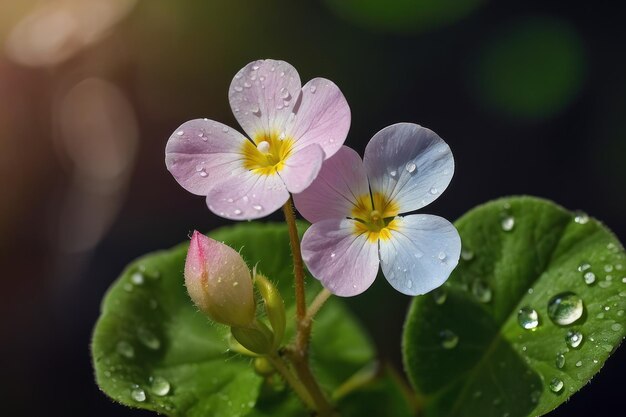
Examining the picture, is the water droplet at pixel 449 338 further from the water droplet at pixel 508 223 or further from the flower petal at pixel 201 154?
the flower petal at pixel 201 154

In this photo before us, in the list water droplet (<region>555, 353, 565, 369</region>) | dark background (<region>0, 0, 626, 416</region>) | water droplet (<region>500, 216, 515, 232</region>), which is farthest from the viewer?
dark background (<region>0, 0, 626, 416</region>)

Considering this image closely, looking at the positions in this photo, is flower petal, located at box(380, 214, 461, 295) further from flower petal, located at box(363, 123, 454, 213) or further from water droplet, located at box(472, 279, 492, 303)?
water droplet, located at box(472, 279, 492, 303)

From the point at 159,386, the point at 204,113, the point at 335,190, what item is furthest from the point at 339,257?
the point at 204,113

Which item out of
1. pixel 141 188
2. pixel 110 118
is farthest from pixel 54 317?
pixel 110 118

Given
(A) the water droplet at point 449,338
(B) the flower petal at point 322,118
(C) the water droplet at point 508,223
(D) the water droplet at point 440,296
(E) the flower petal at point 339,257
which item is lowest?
(A) the water droplet at point 449,338

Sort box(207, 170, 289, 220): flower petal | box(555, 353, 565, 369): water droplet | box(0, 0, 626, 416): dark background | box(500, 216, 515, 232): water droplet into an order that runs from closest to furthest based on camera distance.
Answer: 1. box(207, 170, 289, 220): flower petal
2. box(555, 353, 565, 369): water droplet
3. box(500, 216, 515, 232): water droplet
4. box(0, 0, 626, 416): dark background

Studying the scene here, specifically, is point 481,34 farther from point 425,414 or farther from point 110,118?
point 425,414

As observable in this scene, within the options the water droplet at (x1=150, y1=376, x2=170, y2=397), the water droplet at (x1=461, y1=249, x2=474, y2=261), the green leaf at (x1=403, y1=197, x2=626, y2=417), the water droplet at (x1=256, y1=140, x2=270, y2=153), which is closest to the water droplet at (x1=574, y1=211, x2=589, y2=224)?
the green leaf at (x1=403, y1=197, x2=626, y2=417)

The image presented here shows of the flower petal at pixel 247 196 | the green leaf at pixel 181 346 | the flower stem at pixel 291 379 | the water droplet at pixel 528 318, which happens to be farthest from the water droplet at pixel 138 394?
the water droplet at pixel 528 318
